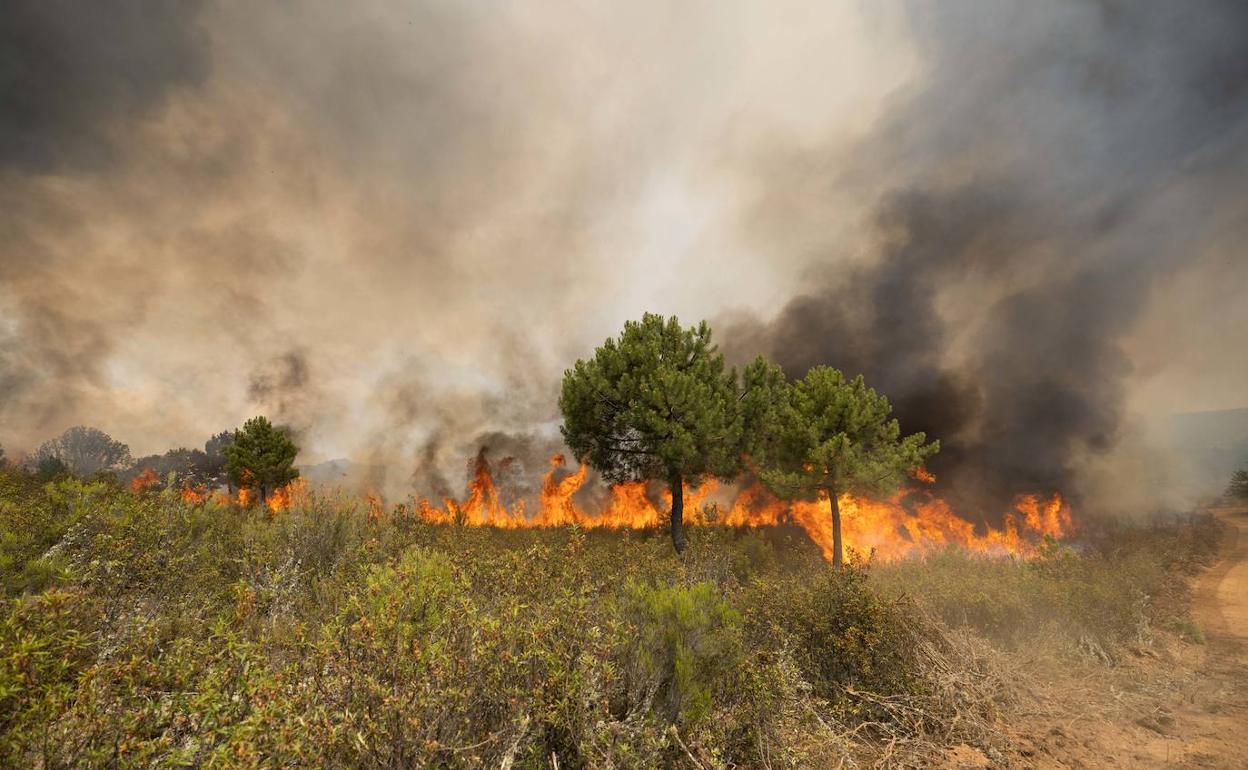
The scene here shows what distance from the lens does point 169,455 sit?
57.2m

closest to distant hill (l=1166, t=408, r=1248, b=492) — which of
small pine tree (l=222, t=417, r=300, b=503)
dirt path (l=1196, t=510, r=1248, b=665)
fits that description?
dirt path (l=1196, t=510, r=1248, b=665)

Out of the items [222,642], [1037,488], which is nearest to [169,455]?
[222,642]

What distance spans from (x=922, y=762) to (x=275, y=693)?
22.2 ft

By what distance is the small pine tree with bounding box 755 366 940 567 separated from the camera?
1792cm

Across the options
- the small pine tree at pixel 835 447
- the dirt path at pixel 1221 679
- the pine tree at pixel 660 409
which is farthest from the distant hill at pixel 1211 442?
the pine tree at pixel 660 409

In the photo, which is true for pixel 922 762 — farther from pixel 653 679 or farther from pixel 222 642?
pixel 222 642

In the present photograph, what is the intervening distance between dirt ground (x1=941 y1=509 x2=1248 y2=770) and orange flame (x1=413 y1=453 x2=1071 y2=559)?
1224cm

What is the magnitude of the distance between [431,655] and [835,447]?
686 inches

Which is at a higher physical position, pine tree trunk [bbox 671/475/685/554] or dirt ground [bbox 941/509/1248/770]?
pine tree trunk [bbox 671/475/685/554]

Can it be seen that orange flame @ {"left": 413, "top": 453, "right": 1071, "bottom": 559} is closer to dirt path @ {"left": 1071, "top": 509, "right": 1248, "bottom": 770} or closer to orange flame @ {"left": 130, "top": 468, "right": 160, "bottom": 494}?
orange flame @ {"left": 130, "top": 468, "right": 160, "bottom": 494}

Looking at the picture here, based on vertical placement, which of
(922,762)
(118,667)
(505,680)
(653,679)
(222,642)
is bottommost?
(922,762)

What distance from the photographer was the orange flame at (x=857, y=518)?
24938mm

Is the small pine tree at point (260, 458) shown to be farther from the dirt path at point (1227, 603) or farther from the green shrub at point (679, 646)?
the dirt path at point (1227, 603)

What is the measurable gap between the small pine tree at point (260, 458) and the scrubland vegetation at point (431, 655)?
71.8 feet
